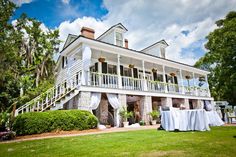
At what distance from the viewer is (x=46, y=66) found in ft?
70.6

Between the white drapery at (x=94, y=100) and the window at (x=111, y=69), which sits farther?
the window at (x=111, y=69)

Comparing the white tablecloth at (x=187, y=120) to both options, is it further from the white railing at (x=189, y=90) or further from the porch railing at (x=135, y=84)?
the white railing at (x=189, y=90)

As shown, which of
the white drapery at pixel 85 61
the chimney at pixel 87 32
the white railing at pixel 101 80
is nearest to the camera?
the white drapery at pixel 85 61

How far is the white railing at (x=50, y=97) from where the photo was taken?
461 inches

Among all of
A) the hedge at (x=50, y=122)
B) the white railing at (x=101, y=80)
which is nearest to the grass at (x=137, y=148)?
the hedge at (x=50, y=122)

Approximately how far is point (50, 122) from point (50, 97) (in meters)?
3.20

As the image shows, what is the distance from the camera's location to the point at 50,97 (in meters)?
12.3

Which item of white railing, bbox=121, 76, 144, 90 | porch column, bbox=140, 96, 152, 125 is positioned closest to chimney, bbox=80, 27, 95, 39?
white railing, bbox=121, 76, 144, 90

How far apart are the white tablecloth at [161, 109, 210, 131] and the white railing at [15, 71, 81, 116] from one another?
19.0 ft

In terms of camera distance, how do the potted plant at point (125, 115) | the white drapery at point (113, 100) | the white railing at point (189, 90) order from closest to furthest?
1. the potted plant at point (125, 115)
2. the white drapery at point (113, 100)
3. the white railing at point (189, 90)

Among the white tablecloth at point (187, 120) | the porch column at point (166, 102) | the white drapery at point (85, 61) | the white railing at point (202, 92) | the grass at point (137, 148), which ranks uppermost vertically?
the white drapery at point (85, 61)

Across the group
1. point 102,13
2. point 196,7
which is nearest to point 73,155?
point 102,13

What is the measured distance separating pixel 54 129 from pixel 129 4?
757 cm

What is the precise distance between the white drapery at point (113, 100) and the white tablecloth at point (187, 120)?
4637 mm
